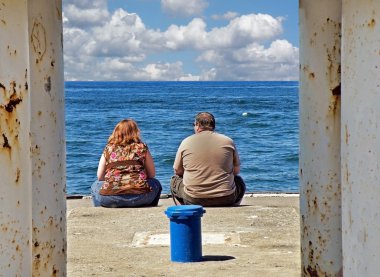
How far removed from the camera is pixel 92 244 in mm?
7711

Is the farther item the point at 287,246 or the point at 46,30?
the point at 287,246

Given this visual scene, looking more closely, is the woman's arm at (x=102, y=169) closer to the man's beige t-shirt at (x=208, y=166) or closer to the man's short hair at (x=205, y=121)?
the man's beige t-shirt at (x=208, y=166)

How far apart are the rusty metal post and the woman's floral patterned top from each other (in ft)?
17.6

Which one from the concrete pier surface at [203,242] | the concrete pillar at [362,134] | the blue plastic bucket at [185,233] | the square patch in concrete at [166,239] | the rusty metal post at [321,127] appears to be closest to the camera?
the concrete pillar at [362,134]

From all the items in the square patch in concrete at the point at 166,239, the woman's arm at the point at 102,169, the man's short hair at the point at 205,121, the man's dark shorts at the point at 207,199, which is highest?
the man's short hair at the point at 205,121

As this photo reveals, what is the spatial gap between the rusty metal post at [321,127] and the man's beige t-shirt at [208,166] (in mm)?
4991

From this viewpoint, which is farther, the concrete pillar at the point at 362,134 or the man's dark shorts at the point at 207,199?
the man's dark shorts at the point at 207,199

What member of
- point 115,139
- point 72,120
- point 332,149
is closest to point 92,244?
point 115,139

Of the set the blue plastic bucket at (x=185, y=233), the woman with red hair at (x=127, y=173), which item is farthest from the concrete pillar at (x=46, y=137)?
the woman with red hair at (x=127, y=173)

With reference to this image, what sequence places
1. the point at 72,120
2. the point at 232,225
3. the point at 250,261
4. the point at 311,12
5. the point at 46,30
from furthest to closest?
the point at 72,120
the point at 232,225
the point at 250,261
the point at 311,12
the point at 46,30

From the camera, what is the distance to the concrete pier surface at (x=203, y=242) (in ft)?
21.4

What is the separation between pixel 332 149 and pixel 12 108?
1.82 metres

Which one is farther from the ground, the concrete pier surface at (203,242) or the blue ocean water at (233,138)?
the concrete pier surface at (203,242)

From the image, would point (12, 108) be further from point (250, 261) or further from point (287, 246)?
point (287, 246)
